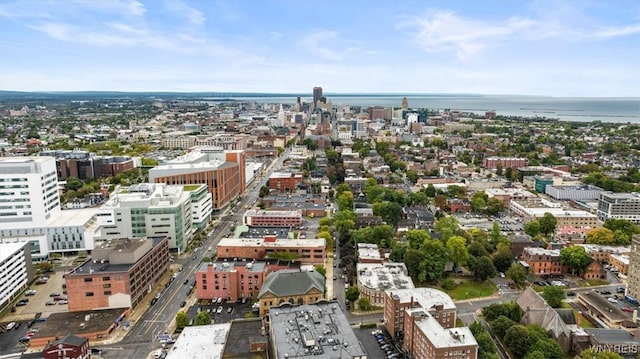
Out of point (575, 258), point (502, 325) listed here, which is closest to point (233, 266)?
point (502, 325)

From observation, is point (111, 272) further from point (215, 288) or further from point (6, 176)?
point (6, 176)

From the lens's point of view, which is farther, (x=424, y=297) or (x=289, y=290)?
(x=289, y=290)

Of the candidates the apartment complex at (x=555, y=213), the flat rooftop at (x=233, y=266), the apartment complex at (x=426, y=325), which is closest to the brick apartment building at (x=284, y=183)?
the apartment complex at (x=555, y=213)

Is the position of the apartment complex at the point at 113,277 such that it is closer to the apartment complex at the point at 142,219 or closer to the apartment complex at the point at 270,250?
the apartment complex at the point at 270,250

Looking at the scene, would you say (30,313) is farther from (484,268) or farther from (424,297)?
(484,268)

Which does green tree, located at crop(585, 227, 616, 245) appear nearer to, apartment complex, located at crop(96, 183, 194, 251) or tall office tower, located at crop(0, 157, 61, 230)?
apartment complex, located at crop(96, 183, 194, 251)

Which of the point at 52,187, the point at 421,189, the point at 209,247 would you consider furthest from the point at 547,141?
the point at 52,187

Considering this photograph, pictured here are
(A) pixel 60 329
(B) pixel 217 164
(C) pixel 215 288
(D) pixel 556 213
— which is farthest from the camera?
(B) pixel 217 164
